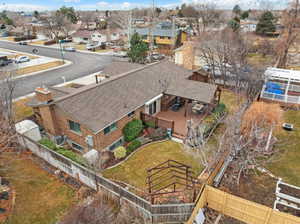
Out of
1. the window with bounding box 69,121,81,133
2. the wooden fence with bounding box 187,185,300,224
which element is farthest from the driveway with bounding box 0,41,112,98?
the wooden fence with bounding box 187,185,300,224

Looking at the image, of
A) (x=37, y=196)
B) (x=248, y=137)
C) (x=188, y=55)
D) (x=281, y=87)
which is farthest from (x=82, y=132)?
(x=188, y=55)

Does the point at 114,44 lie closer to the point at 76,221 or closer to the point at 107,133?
the point at 107,133

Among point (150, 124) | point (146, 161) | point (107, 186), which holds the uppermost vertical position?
point (150, 124)

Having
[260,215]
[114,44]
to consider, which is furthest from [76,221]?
[114,44]

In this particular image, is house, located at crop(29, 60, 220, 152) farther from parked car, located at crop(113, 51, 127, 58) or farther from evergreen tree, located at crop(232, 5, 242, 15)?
evergreen tree, located at crop(232, 5, 242, 15)

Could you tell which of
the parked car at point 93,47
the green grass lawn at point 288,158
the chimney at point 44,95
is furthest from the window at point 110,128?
the parked car at point 93,47

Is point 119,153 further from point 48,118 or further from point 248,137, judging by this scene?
point 248,137

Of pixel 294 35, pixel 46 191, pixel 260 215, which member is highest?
pixel 294 35
